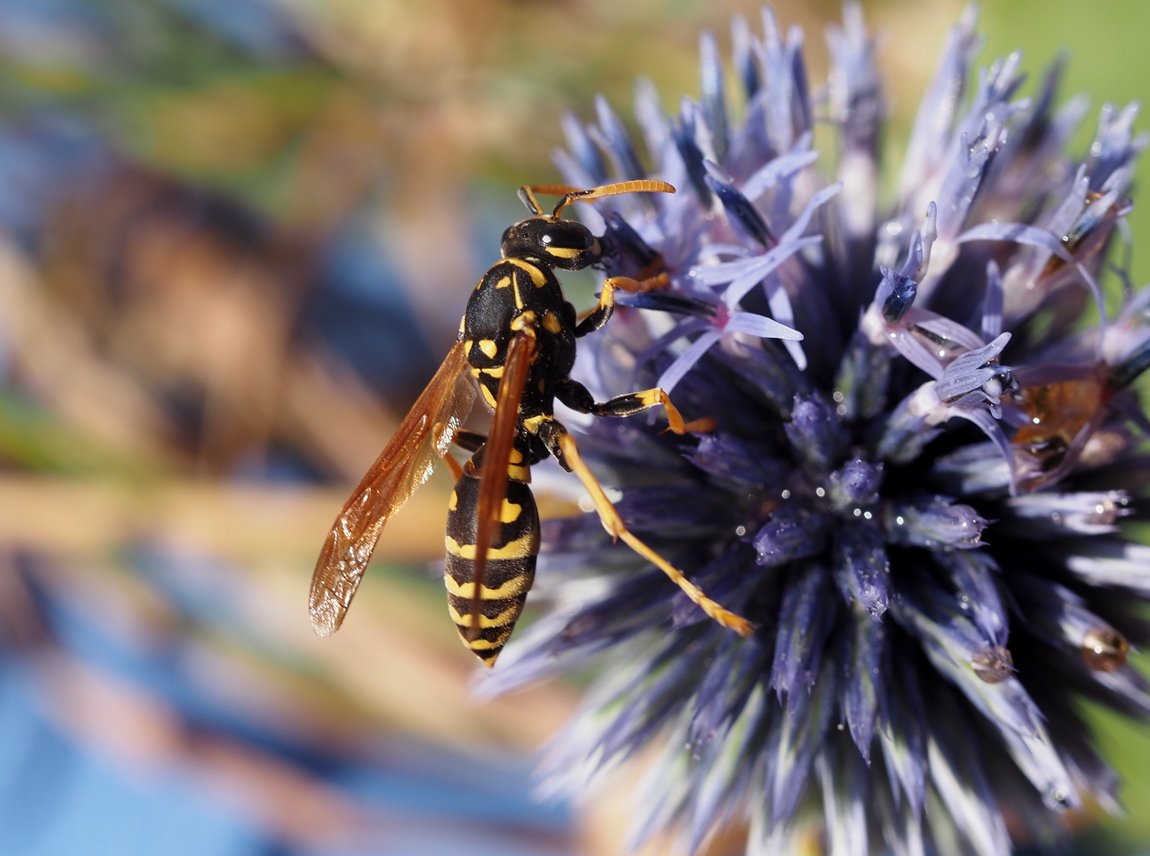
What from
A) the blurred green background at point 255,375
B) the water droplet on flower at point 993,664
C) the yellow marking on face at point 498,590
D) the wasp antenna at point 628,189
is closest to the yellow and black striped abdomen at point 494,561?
the yellow marking on face at point 498,590

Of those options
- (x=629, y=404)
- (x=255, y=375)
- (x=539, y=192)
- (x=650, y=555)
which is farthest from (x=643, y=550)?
(x=255, y=375)

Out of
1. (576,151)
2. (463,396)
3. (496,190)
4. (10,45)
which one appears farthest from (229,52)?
(463,396)

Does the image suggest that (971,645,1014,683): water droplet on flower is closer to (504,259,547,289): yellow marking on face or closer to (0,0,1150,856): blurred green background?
(504,259,547,289): yellow marking on face

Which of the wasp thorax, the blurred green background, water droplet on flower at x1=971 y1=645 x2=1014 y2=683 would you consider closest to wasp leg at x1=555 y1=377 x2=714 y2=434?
the wasp thorax

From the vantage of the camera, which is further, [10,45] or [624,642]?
[10,45]

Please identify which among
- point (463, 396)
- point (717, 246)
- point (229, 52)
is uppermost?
point (229, 52)

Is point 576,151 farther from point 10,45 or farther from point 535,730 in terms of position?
point 10,45

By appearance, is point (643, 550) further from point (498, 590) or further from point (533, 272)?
point (533, 272)
